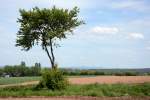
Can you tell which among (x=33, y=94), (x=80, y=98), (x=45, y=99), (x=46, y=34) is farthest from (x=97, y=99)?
(x=46, y=34)

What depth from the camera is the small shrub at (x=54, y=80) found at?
34.8 m

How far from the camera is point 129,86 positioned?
1337 inches

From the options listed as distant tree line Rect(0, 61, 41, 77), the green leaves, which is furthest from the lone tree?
distant tree line Rect(0, 61, 41, 77)

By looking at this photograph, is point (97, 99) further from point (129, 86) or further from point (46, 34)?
point (46, 34)

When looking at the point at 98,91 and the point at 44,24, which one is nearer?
the point at 98,91

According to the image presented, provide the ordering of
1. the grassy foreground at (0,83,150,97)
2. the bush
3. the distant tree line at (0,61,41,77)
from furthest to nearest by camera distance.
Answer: the distant tree line at (0,61,41,77) < the bush < the grassy foreground at (0,83,150,97)

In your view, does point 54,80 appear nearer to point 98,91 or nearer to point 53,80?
point 53,80

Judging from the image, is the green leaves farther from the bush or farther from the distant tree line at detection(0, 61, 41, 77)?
the distant tree line at detection(0, 61, 41, 77)

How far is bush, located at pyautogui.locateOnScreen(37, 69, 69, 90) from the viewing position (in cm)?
3481

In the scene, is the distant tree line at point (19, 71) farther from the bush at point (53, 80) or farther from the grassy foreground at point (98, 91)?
the grassy foreground at point (98, 91)

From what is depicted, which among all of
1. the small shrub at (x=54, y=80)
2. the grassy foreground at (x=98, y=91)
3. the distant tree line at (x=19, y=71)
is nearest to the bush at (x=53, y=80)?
the small shrub at (x=54, y=80)

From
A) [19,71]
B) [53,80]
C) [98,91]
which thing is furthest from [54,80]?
[19,71]

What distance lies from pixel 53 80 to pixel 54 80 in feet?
0.33

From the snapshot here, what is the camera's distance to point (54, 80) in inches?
1374
